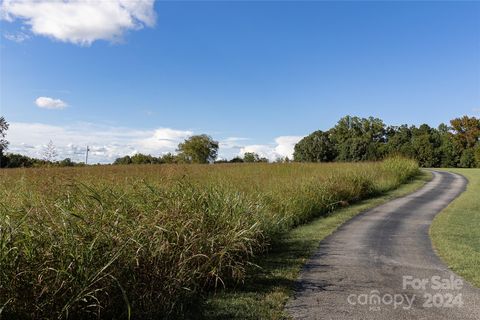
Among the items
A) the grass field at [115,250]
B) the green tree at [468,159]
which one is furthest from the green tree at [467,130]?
the grass field at [115,250]

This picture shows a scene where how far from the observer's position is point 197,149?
7894 centimetres

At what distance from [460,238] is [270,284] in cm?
566

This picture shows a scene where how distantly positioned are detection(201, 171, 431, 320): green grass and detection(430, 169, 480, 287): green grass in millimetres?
2352

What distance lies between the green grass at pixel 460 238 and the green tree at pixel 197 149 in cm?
6511

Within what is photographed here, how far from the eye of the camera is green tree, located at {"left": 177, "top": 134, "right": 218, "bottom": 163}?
78.2 meters

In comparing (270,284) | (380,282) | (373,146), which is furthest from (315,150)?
(270,284)

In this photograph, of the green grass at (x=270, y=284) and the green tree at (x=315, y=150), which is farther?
the green tree at (x=315, y=150)

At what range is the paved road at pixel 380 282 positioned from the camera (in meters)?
4.34

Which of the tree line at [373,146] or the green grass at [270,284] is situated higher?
the tree line at [373,146]

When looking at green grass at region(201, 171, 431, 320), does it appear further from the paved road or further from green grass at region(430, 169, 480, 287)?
green grass at region(430, 169, 480, 287)

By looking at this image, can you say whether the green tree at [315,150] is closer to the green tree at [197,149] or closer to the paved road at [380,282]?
the green tree at [197,149]

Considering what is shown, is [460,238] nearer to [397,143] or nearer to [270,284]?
[270,284]

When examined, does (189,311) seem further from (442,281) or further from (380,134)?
(380,134)

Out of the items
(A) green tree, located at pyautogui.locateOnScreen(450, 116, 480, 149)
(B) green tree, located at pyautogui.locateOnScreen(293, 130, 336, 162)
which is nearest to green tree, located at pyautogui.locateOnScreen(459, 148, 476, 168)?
(A) green tree, located at pyautogui.locateOnScreen(450, 116, 480, 149)
